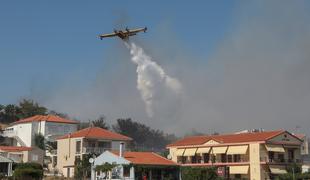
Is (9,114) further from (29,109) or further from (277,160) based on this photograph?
(277,160)

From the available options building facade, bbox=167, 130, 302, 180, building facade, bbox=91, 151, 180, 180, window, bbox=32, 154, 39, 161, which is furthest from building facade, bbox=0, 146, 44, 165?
building facade, bbox=167, 130, 302, 180

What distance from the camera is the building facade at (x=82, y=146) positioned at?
271 ft

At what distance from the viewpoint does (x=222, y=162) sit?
8019cm

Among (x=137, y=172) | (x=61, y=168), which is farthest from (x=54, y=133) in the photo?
(x=137, y=172)

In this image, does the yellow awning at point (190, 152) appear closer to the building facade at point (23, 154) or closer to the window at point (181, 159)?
the window at point (181, 159)

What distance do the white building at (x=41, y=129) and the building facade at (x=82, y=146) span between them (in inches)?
493

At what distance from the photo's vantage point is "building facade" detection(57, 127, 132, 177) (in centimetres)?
8256

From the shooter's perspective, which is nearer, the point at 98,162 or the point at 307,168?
the point at 98,162

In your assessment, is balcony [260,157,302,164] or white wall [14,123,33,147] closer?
balcony [260,157,302,164]

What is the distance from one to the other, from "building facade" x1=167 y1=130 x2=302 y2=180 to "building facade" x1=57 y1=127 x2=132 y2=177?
475 inches

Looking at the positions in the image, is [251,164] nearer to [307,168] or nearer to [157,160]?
[307,168]

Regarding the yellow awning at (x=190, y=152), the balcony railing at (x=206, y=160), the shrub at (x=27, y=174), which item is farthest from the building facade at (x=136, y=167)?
the yellow awning at (x=190, y=152)

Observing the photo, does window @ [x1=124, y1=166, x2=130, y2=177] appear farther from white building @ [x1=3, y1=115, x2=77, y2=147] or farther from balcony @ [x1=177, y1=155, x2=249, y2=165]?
white building @ [x1=3, y1=115, x2=77, y2=147]

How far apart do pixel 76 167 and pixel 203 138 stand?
2238cm
